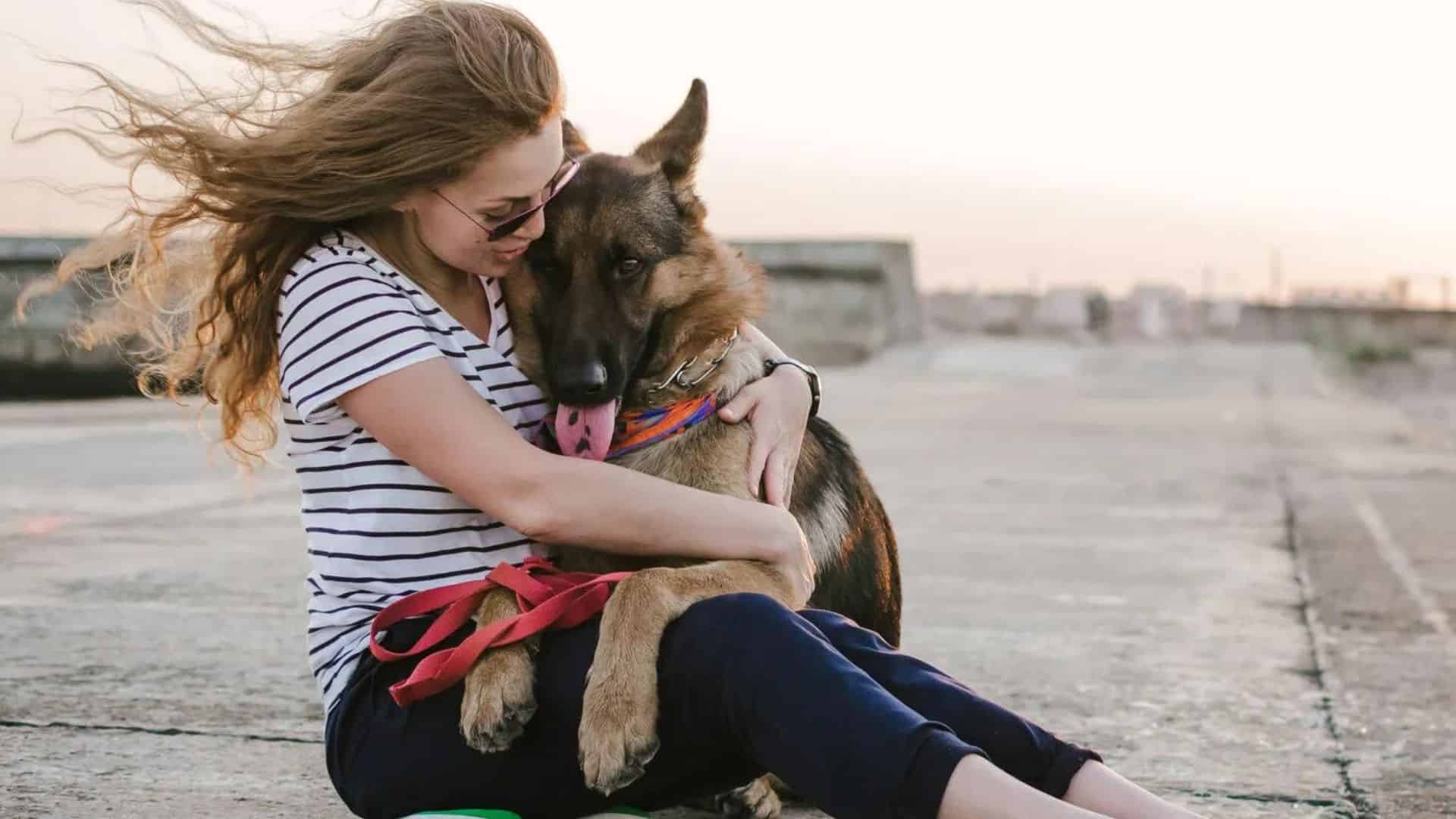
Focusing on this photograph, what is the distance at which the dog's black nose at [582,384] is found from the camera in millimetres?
3186

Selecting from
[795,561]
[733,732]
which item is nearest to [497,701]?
[733,732]

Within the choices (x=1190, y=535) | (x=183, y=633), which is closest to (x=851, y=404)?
(x=1190, y=535)

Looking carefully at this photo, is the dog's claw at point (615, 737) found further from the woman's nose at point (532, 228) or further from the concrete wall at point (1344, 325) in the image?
the concrete wall at point (1344, 325)

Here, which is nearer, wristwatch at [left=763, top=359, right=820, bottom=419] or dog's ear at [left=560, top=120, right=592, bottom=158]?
wristwatch at [left=763, top=359, right=820, bottom=419]

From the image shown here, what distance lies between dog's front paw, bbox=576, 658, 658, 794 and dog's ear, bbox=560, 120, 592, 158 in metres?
1.58

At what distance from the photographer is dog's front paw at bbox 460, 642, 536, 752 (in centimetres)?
259

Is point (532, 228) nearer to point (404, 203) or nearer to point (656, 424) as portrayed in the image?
point (404, 203)

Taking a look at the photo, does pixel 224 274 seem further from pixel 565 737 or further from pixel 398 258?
pixel 565 737

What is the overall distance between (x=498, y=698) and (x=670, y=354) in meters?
1.24

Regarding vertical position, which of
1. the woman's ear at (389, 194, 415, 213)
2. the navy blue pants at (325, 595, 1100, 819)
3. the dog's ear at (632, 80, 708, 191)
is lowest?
the navy blue pants at (325, 595, 1100, 819)

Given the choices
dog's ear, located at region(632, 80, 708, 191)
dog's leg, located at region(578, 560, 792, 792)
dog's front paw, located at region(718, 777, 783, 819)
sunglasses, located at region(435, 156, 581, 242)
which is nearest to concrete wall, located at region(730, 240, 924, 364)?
dog's ear, located at region(632, 80, 708, 191)

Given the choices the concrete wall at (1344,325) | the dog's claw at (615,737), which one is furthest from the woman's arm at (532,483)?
the concrete wall at (1344,325)

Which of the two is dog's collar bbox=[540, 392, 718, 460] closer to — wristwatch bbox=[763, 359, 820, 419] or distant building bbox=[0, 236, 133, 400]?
wristwatch bbox=[763, 359, 820, 419]

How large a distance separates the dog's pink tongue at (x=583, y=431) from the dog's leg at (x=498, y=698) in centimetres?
64
